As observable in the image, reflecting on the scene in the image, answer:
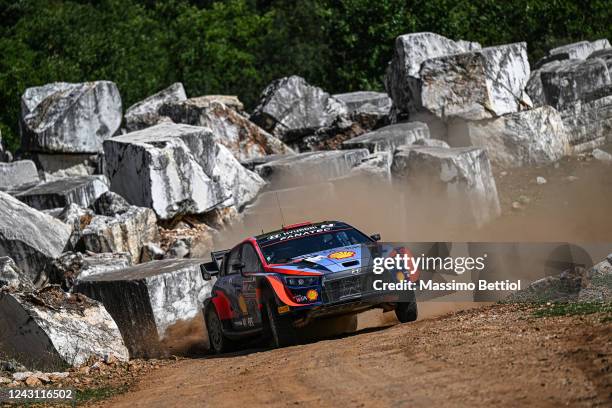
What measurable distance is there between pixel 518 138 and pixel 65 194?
→ 10.2 meters

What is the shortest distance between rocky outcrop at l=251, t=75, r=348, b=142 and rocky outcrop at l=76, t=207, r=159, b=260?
29.6 ft

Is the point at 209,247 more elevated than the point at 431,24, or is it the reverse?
the point at 431,24

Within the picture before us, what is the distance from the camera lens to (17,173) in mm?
28391

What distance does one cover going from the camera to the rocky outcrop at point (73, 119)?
29.3 m

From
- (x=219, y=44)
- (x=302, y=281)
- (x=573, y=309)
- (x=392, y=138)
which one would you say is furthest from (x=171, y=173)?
(x=219, y=44)

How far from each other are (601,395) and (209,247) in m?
15.9

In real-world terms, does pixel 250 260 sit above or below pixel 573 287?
above

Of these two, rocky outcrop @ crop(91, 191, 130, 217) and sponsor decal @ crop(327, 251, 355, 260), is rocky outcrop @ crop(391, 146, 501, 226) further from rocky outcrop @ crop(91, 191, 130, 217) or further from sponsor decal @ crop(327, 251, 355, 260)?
sponsor decal @ crop(327, 251, 355, 260)


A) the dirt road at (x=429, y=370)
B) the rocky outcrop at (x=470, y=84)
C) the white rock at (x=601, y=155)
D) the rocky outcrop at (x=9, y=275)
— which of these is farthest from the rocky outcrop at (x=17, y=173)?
the dirt road at (x=429, y=370)

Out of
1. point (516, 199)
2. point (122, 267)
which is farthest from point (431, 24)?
point (122, 267)

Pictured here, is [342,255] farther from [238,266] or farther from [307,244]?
[238,266]

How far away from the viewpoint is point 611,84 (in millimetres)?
27609

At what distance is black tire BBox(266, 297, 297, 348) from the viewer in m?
14.4

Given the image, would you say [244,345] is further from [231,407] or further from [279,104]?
[279,104]
